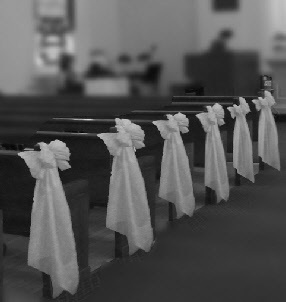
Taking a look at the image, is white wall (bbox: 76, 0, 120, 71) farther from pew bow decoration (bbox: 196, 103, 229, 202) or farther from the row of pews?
pew bow decoration (bbox: 196, 103, 229, 202)

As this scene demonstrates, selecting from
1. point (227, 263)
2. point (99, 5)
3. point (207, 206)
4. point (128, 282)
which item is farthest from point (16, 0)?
point (207, 206)

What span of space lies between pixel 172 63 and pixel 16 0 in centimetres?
19

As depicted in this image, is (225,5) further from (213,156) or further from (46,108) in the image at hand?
(213,156)

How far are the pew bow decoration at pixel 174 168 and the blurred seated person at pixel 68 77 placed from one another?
3472mm

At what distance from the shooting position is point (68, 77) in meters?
0.50

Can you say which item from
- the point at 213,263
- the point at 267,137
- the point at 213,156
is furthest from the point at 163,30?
the point at 267,137

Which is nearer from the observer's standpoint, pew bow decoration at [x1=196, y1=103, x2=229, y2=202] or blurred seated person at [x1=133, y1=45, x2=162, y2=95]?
blurred seated person at [x1=133, y1=45, x2=162, y2=95]

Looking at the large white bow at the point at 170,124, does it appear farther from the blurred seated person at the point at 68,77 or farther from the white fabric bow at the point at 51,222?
the blurred seated person at the point at 68,77

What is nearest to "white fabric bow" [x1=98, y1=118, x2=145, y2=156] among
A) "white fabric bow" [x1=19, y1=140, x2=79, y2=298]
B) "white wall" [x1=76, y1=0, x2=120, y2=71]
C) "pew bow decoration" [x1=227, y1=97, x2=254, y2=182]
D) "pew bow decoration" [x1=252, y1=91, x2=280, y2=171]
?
"white fabric bow" [x1=19, y1=140, x2=79, y2=298]

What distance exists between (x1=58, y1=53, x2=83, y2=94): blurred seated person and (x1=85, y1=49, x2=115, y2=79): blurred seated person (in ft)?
0.04

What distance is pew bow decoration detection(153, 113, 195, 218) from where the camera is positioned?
13.3 ft

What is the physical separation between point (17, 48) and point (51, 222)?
2.16 metres

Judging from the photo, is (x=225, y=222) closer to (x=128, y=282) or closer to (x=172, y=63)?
(x=128, y=282)

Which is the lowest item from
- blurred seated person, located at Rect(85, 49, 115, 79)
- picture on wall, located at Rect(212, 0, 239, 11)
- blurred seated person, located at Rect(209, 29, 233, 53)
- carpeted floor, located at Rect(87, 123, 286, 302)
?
carpeted floor, located at Rect(87, 123, 286, 302)
